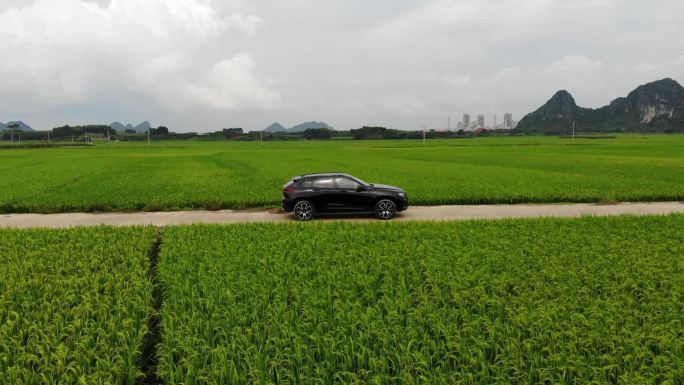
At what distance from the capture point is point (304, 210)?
1645 centimetres

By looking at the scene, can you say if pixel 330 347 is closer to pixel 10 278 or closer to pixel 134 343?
pixel 134 343

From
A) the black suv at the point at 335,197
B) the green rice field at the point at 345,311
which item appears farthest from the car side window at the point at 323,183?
the green rice field at the point at 345,311

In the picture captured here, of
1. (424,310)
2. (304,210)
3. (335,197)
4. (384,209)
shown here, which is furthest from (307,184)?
(424,310)

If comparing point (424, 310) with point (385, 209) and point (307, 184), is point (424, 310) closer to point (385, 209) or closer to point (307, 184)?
point (385, 209)

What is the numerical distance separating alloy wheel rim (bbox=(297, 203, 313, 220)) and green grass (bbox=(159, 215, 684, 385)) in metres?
5.24

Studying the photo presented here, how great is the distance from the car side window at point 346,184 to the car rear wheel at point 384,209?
45.4 inches

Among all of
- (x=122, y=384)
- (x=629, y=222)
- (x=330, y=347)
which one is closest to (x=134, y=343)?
(x=122, y=384)

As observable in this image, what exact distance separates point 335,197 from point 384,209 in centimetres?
197

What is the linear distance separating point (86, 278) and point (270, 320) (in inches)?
162

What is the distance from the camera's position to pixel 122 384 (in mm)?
5188

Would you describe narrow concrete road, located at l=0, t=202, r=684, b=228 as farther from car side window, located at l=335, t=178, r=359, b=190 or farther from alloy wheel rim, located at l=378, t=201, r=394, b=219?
car side window, located at l=335, t=178, r=359, b=190

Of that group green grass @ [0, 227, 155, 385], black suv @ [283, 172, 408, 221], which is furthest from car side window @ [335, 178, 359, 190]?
green grass @ [0, 227, 155, 385]

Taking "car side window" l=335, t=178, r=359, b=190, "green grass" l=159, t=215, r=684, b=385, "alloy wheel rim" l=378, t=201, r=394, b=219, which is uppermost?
"car side window" l=335, t=178, r=359, b=190

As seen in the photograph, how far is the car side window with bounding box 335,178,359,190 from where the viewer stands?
54.3 feet
